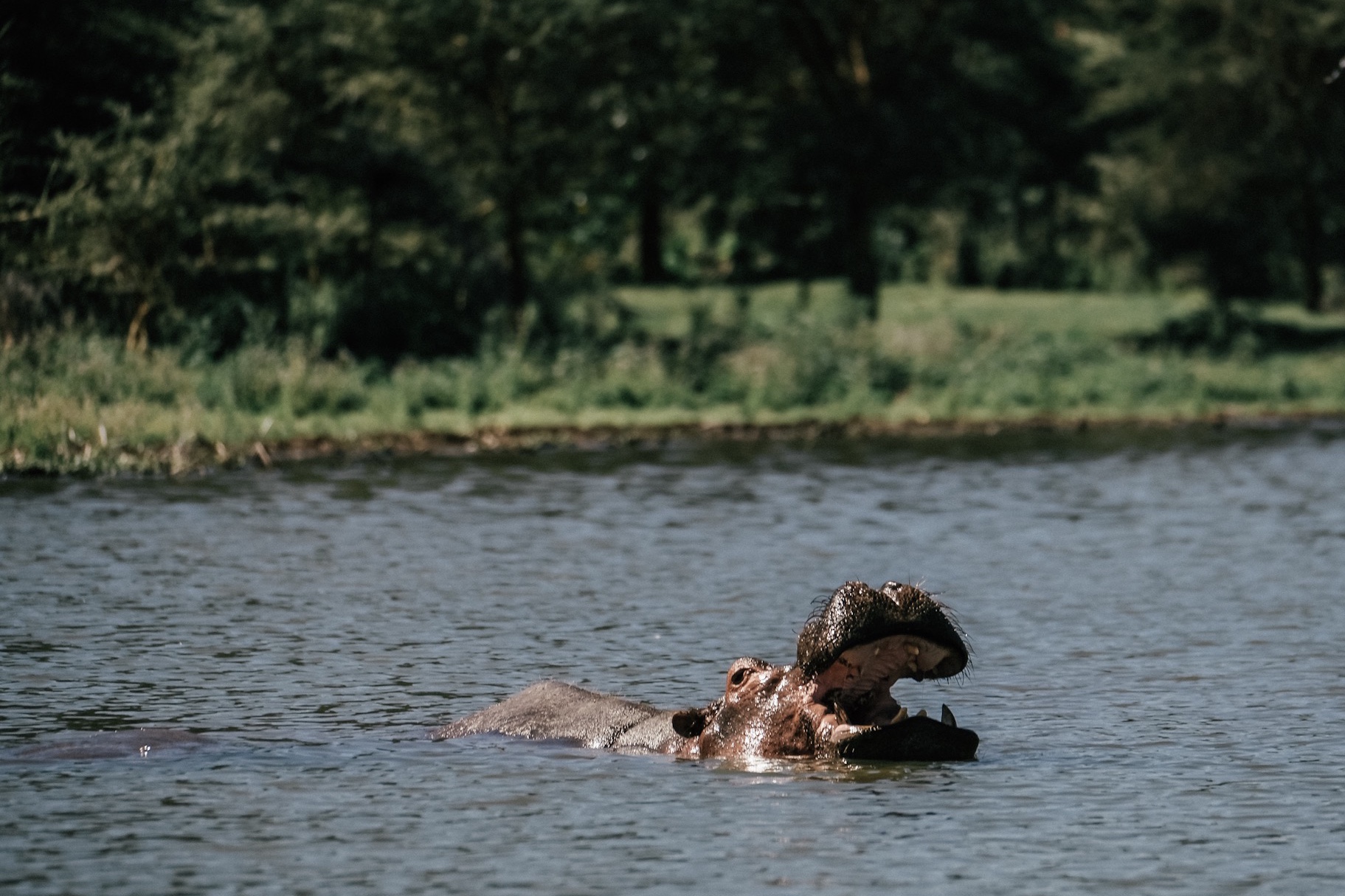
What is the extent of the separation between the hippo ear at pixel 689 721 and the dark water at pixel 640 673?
7.0 inches

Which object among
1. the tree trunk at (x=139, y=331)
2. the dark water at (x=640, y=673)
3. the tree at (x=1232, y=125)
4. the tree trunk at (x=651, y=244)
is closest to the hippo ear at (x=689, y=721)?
the dark water at (x=640, y=673)

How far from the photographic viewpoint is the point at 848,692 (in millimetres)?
10406

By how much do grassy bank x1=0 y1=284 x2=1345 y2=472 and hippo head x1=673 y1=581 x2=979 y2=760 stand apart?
16874 mm

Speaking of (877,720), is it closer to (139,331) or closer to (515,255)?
(139,331)

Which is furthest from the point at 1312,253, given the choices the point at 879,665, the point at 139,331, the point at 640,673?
the point at 879,665

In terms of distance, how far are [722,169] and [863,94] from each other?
324cm

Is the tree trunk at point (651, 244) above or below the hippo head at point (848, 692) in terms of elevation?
above

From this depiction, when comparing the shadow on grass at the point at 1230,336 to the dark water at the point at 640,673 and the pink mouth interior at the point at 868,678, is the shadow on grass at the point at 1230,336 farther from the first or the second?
the pink mouth interior at the point at 868,678

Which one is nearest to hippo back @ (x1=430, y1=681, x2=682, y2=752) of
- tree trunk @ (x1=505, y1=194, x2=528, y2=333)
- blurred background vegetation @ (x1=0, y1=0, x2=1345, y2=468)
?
blurred background vegetation @ (x1=0, y1=0, x2=1345, y2=468)

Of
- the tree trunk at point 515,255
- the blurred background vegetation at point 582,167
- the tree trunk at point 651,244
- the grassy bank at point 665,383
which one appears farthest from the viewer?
the tree trunk at point 651,244

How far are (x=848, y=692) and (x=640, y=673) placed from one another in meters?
3.88

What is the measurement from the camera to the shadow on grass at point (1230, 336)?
141 feet

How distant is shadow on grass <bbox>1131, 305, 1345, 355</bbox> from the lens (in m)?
42.9

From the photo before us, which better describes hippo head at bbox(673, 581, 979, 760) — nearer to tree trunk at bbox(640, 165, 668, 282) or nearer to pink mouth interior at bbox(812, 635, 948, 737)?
pink mouth interior at bbox(812, 635, 948, 737)
